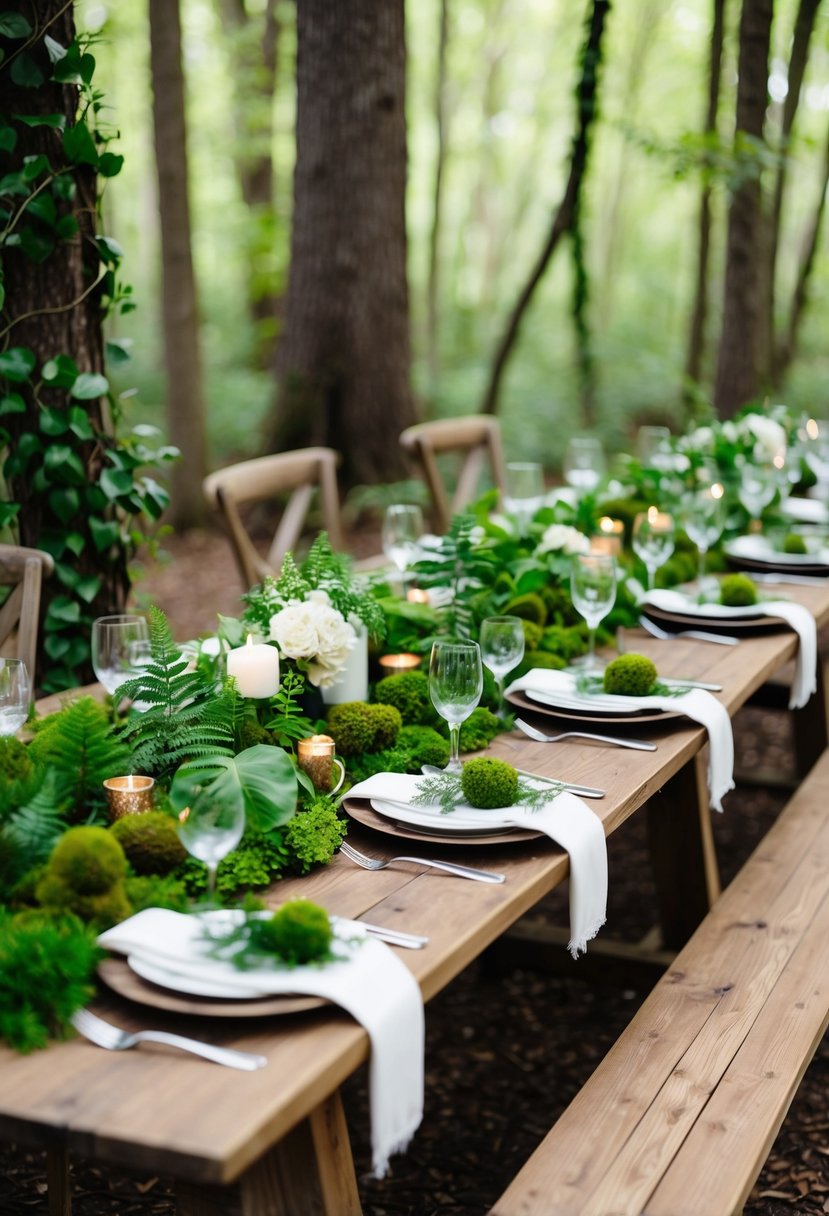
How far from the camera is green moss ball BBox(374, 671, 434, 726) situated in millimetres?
2230

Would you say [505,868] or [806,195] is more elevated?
[806,195]

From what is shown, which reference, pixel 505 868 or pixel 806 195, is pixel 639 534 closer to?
pixel 505 868

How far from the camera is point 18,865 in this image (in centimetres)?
154

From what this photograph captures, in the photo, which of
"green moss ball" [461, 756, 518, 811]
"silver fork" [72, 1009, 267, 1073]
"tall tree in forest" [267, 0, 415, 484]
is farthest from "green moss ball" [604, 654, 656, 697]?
"tall tree in forest" [267, 0, 415, 484]

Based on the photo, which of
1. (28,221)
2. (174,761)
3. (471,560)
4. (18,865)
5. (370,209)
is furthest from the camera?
(370,209)

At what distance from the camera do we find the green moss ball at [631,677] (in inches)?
93.2

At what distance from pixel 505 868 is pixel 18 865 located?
664 millimetres

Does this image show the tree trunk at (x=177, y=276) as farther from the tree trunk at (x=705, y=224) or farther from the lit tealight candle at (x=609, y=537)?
the lit tealight candle at (x=609, y=537)

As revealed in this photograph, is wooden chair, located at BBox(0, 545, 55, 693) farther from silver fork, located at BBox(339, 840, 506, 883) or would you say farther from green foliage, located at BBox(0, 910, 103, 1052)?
green foliage, located at BBox(0, 910, 103, 1052)

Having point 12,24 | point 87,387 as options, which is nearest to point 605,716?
point 87,387

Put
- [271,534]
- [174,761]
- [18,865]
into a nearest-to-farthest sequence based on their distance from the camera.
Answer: [18,865]
[174,761]
[271,534]

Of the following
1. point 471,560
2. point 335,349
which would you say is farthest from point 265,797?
point 335,349

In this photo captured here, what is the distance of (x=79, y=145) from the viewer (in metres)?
2.83

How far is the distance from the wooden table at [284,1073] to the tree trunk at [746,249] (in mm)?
5314
